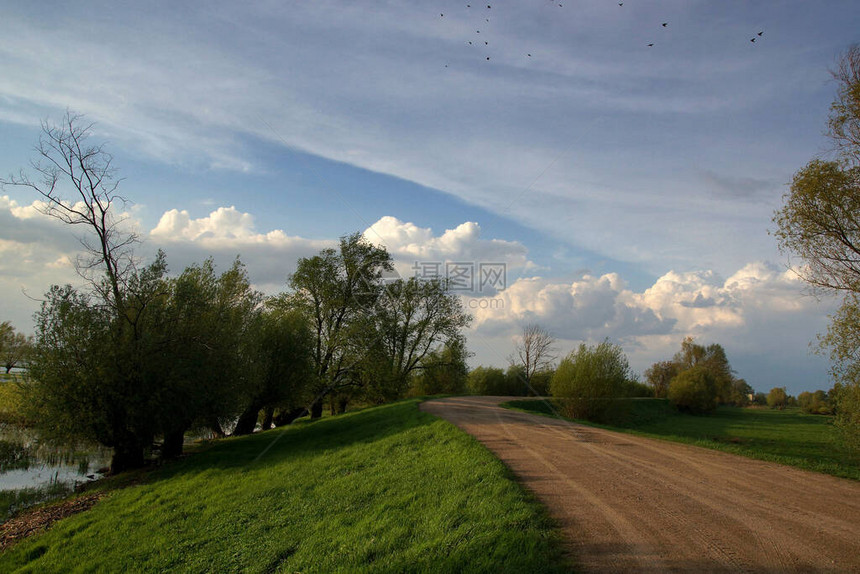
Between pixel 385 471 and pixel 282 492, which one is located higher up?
pixel 385 471

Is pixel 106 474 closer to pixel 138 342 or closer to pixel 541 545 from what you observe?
pixel 138 342

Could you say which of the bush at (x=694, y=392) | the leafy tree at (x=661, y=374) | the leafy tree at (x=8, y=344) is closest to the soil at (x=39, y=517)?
the leafy tree at (x=8, y=344)

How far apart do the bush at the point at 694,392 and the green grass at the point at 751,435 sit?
157 centimetres

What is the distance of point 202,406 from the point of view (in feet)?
64.6

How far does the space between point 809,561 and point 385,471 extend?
30.0 feet

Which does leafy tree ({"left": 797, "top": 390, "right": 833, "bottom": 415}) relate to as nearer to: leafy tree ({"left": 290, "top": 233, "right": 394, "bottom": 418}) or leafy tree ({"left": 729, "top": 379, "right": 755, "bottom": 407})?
leafy tree ({"left": 729, "top": 379, "right": 755, "bottom": 407})

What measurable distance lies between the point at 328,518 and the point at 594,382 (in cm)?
2600

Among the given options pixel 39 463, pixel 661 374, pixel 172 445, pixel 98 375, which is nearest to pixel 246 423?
pixel 172 445

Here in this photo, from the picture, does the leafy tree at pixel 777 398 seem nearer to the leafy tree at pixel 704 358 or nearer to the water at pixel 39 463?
the leafy tree at pixel 704 358

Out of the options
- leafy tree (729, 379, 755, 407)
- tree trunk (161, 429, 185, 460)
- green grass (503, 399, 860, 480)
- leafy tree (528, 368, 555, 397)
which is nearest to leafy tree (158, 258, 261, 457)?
tree trunk (161, 429, 185, 460)

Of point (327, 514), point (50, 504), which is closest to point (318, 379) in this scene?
point (50, 504)

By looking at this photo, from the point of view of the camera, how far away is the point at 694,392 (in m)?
63.7

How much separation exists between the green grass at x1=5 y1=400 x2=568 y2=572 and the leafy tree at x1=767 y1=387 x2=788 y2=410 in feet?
348

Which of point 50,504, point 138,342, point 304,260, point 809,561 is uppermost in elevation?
point 304,260
